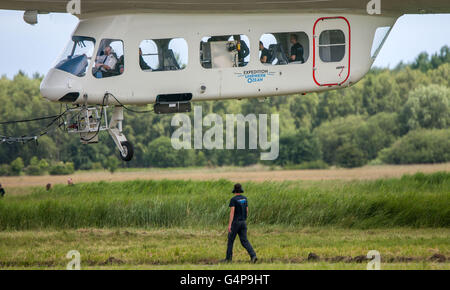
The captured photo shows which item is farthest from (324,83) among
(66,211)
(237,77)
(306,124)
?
(306,124)

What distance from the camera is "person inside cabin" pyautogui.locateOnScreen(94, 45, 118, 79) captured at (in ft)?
70.5

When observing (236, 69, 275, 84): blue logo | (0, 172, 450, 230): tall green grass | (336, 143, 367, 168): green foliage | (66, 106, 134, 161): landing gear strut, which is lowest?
(336, 143, 367, 168): green foliage

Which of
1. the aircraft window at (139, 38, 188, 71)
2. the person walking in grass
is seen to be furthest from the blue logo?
the person walking in grass

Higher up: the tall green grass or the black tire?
the black tire

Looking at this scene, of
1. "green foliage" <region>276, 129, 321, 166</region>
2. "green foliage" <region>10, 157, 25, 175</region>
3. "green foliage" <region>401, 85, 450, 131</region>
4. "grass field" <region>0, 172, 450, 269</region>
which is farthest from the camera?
"green foliage" <region>401, 85, 450, 131</region>

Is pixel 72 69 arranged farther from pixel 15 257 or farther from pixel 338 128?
pixel 338 128

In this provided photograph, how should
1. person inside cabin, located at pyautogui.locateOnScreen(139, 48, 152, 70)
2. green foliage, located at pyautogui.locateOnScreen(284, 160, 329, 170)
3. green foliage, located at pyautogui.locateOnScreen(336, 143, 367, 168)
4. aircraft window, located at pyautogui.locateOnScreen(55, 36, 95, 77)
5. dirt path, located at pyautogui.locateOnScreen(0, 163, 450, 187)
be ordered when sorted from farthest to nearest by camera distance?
green foliage, located at pyautogui.locateOnScreen(336, 143, 367, 168), green foliage, located at pyautogui.locateOnScreen(284, 160, 329, 170), dirt path, located at pyautogui.locateOnScreen(0, 163, 450, 187), person inside cabin, located at pyautogui.locateOnScreen(139, 48, 152, 70), aircraft window, located at pyautogui.locateOnScreen(55, 36, 95, 77)

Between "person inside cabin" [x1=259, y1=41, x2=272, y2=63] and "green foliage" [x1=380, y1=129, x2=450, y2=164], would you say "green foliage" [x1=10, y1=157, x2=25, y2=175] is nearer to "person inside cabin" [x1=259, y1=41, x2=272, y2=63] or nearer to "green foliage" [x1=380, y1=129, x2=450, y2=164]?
"green foliage" [x1=380, y1=129, x2=450, y2=164]

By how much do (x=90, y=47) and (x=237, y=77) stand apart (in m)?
4.24

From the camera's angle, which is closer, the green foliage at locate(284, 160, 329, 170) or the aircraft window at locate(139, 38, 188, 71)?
the aircraft window at locate(139, 38, 188, 71)

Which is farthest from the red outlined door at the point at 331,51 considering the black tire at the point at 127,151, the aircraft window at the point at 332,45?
the black tire at the point at 127,151

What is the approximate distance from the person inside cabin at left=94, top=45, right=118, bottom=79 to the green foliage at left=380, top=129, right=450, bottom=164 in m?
50.7

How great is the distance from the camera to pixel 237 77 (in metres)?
22.1

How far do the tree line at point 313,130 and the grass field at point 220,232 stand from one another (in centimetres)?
3264
